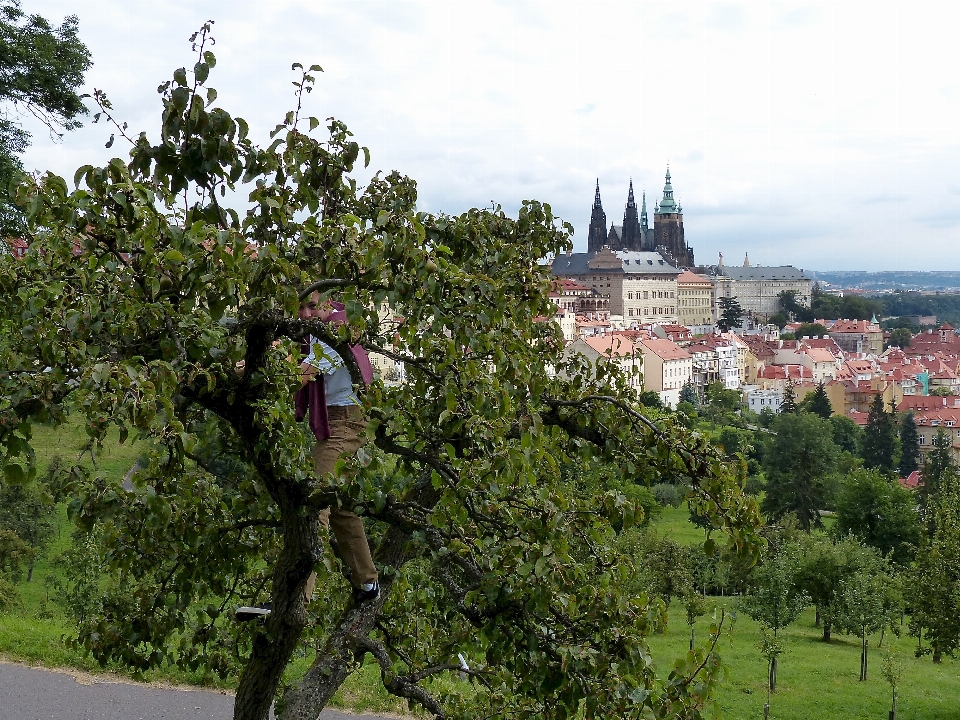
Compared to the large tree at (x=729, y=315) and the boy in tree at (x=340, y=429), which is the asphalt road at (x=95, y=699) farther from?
the large tree at (x=729, y=315)

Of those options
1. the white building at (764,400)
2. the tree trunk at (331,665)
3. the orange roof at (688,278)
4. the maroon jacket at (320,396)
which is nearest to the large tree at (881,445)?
the white building at (764,400)

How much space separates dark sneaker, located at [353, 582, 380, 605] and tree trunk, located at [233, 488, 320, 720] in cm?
24

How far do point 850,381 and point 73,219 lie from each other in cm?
9665

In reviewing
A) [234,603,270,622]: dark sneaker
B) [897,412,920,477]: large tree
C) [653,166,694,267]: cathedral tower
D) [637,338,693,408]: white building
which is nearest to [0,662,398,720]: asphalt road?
[234,603,270,622]: dark sneaker

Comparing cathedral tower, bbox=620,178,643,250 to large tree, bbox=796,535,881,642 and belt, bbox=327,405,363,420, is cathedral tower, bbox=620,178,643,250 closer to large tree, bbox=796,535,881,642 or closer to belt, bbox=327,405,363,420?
large tree, bbox=796,535,881,642

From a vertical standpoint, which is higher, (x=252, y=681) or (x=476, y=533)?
(x=476, y=533)

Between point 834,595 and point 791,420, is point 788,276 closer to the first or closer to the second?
point 791,420

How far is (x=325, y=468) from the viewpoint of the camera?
412cm

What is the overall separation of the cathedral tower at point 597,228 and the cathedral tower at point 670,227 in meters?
11.6

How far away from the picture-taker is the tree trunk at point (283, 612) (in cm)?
374

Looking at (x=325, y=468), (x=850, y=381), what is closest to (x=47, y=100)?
(x=325, y=468)

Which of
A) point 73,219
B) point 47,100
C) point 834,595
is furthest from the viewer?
point 834,595

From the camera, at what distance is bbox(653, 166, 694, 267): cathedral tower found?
15975 cm

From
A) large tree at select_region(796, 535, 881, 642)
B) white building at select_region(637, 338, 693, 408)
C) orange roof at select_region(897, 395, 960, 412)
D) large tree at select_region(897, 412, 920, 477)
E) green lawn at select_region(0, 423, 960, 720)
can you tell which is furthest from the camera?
white building at select_region(637, 338, 693, 408)
